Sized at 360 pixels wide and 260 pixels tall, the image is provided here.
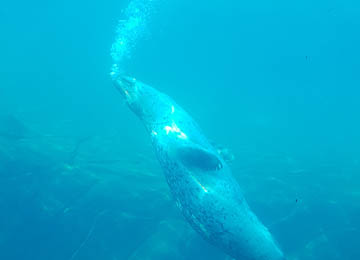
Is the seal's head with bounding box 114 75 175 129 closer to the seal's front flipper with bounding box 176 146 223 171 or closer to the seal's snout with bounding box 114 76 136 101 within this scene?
the seal's snout with bounding box 114 76 136 101

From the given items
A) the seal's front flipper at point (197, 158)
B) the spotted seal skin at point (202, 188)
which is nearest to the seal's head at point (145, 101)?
the spotted seal skin at point (202, 188)

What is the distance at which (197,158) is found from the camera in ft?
26.0

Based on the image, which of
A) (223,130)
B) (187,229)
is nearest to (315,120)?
(223,130)

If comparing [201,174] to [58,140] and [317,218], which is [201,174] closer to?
[317,218]

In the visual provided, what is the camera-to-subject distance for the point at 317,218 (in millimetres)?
10258

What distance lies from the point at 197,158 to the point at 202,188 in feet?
2.30

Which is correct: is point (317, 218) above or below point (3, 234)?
above

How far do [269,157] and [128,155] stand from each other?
8834 mm

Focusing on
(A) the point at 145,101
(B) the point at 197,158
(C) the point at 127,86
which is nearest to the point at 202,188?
(B) the point at 197,158

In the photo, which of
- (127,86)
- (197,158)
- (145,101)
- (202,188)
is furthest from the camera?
(127,86)

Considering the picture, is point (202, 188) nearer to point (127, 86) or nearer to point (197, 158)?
point (197, 158)

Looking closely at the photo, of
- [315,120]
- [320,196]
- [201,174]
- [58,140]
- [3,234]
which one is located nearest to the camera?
[201,174]

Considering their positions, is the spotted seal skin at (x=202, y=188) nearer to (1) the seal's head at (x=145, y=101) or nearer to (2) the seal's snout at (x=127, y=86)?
(1) the seal's head at (x=145, y=101)

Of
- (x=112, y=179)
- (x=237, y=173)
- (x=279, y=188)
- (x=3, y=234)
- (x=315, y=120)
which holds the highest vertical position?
(x=315, y=120)
